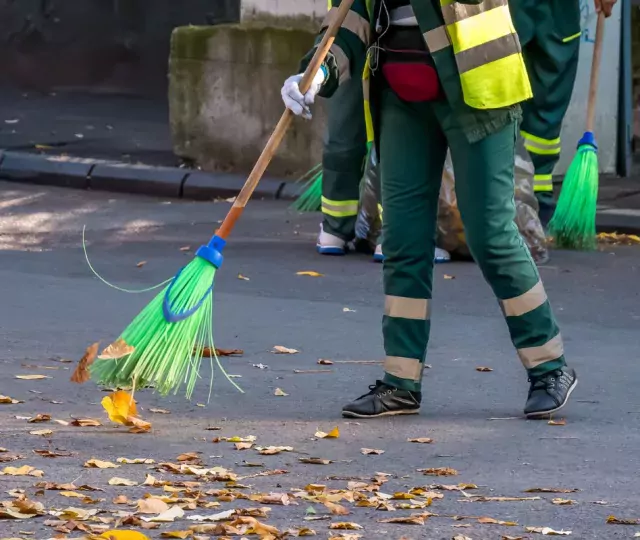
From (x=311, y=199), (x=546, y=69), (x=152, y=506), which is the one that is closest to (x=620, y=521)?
(x=152, y=506)

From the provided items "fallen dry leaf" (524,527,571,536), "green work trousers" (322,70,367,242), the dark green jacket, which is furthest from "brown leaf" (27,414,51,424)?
"green work trousers" (322,70,367,242)

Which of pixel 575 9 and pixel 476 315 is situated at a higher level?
pixel 575 9

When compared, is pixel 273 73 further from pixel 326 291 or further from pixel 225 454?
pixel 225 454

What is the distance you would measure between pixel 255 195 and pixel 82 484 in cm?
779

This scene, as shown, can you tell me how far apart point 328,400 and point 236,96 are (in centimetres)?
734

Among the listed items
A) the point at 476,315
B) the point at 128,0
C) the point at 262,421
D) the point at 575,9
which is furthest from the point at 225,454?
the point at 128,0

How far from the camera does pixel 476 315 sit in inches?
285

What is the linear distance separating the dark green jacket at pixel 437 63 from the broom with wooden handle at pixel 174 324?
7 centimetres

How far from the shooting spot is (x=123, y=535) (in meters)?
3.68

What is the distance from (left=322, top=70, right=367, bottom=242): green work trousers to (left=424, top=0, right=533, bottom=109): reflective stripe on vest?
382 centimetres

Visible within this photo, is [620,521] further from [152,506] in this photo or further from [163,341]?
[163,341]

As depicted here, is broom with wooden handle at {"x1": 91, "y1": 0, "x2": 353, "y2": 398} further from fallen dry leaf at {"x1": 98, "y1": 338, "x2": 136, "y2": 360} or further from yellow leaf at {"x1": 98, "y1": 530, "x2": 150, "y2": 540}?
yellow leaf at {"x1": 98, "y1": 530, "x2": 150, "y2": 540}

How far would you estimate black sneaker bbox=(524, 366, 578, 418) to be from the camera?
511cm

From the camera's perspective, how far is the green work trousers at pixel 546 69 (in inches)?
372
